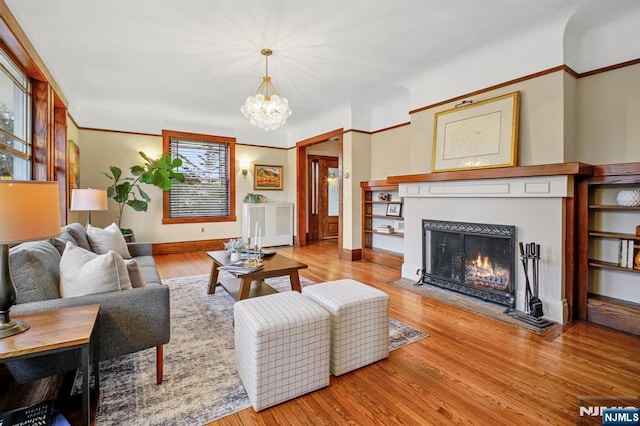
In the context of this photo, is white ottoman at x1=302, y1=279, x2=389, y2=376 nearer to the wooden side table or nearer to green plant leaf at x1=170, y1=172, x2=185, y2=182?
the wooden side table

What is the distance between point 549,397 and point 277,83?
4622 millimetres

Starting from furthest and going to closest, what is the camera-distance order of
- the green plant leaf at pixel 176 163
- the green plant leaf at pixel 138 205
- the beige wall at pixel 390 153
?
the green plant leaf at pixel 176 163
the green plant leaf at pixel 138 205
the beige wall at pixel 390 153

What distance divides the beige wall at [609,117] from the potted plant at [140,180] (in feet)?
20.7

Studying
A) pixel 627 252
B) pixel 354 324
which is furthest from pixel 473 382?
pixel 627 252

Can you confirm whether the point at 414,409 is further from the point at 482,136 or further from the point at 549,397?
the point at 482,136

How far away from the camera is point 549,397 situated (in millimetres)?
1888

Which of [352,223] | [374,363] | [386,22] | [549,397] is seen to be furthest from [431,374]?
[352,223]

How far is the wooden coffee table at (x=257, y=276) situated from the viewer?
115 inches

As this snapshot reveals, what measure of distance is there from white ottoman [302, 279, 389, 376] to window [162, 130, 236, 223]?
5307 millimetres

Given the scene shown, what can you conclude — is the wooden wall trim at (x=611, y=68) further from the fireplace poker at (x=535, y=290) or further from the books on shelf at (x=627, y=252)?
the fireplace poker at (x=535, y=290)

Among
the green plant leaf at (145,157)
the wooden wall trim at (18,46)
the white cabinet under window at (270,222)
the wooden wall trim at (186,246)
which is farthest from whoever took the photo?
the white cabinet under window at (270,222)

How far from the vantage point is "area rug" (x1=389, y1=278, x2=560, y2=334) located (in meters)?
2.94

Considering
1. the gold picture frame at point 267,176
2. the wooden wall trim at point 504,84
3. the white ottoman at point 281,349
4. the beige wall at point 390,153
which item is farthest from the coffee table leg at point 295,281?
the gold picture frame at point 267,176

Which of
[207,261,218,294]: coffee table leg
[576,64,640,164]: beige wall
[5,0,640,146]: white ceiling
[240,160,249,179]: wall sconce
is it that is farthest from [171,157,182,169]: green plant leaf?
[576,64,640,164]: beige wall
